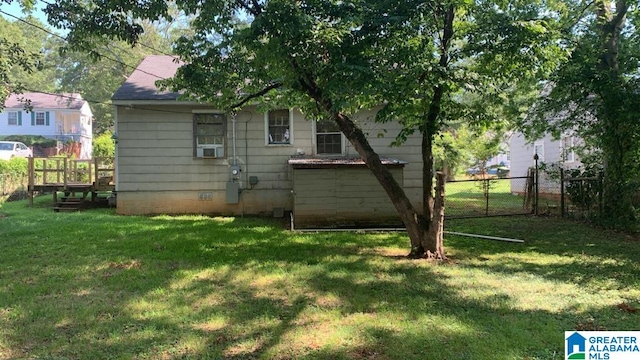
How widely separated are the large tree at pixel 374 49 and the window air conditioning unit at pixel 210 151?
4299 mm

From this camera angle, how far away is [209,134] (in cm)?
1179

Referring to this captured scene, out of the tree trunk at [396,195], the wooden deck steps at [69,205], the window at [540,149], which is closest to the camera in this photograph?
the tree trunk at [396,195]

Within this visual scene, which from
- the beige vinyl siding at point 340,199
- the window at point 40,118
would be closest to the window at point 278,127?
the beige vinyl siding at point 340,199

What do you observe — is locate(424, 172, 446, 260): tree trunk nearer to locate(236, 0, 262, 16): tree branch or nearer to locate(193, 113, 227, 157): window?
locate(236, 0, 262, 16): tree branch

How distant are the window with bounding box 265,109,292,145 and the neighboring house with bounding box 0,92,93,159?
93.6ft

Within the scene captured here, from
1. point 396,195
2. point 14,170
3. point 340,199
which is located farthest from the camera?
point 14,170

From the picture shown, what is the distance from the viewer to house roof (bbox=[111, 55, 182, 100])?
11.3 metres

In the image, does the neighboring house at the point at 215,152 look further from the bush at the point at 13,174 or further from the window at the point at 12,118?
the window at the point at 12,118

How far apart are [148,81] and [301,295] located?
9.73 metres

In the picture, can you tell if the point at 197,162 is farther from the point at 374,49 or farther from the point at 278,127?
the point at 374,49

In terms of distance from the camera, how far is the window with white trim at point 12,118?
3478 centimetres

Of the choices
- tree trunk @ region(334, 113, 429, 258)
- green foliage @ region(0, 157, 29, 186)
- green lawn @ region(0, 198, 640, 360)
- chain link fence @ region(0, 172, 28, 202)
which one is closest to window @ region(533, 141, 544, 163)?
green lawn @ region(0, 198, 640, 360)

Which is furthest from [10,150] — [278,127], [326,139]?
[326,139]

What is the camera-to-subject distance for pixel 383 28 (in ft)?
18.6
